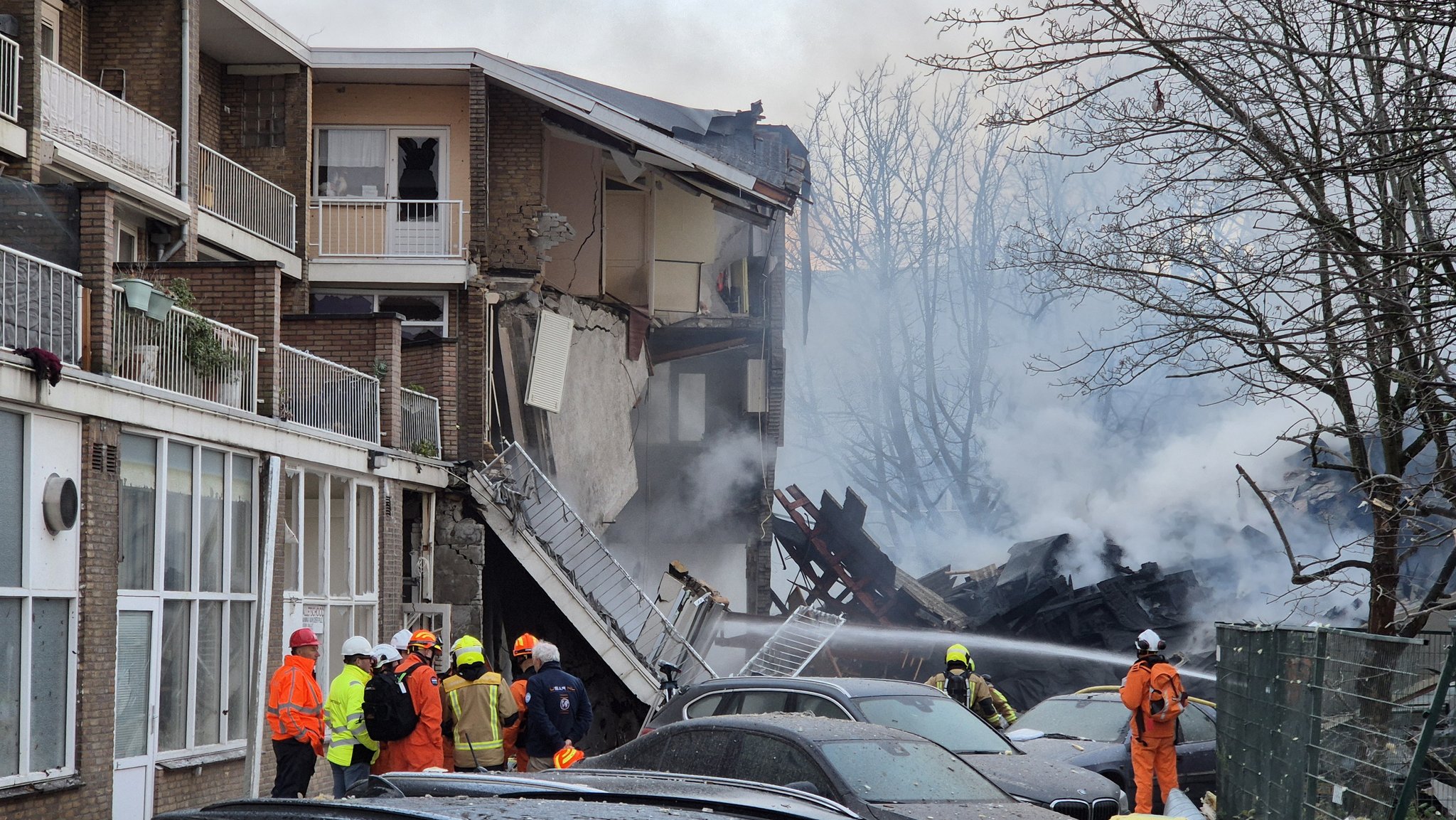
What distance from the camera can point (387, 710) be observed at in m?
10.9

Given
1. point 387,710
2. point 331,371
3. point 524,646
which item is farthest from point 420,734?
point 331,371

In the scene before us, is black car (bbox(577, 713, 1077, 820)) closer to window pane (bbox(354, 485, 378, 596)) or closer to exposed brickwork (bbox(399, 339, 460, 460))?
window pane (bbox(354, 485, 378, 596))

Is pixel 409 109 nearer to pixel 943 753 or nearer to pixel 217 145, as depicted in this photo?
pixel 217 145

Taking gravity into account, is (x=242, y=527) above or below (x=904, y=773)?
above

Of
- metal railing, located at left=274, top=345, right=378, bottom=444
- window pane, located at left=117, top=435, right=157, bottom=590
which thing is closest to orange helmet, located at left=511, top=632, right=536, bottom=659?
window pane, located at left=117, top=435, right=157, bottom=590

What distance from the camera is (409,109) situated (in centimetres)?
2425

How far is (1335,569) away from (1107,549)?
20.6m

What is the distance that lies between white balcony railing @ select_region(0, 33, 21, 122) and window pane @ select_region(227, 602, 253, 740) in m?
6.06

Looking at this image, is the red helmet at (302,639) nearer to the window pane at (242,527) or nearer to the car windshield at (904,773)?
the window pane at (242,527)

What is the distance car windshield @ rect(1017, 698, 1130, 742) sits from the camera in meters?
13.7

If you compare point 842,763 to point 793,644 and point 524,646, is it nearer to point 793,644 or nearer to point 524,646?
point 524,646

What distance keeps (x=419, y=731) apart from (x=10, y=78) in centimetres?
985

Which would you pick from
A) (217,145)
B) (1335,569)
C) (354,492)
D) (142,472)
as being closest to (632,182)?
(217,145)

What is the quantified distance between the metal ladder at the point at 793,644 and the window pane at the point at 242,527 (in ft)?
26.6
